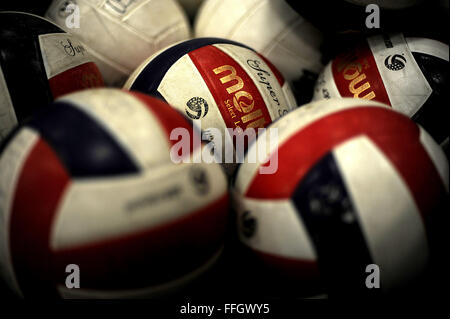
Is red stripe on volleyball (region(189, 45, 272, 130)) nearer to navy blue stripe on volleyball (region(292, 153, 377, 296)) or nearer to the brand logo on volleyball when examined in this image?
the brand logo on volleyball

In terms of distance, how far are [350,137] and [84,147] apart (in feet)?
1.82

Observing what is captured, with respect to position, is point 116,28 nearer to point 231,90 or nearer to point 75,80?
point 75,80

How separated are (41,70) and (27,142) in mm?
397

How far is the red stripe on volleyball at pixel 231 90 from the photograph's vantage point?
1.17 meters

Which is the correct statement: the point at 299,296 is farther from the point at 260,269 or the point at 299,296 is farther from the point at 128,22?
the point at 128,22

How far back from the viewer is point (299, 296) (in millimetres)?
915

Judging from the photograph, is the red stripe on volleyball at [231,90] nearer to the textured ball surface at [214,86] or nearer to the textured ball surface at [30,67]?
the textured ball surface at [214,86]

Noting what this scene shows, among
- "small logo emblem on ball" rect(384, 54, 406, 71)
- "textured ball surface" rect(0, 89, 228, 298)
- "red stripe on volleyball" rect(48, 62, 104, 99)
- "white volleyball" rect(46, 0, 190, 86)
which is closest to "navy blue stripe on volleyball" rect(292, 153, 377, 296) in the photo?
"textured ball surface" rect(0, 89, 228, 298)

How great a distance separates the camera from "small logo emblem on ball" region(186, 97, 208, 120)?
1.17 meters

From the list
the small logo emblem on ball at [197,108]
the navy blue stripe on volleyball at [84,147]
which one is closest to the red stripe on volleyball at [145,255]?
the navy blue stripe on volleyball at [84,147]

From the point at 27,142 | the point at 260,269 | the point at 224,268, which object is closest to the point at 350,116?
the point at 260,269

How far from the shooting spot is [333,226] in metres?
0.82

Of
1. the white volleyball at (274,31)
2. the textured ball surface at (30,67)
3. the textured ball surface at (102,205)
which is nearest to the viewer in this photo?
the textured ball surface at (102,205)

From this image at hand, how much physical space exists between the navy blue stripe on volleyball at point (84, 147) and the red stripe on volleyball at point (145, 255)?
13 cm
